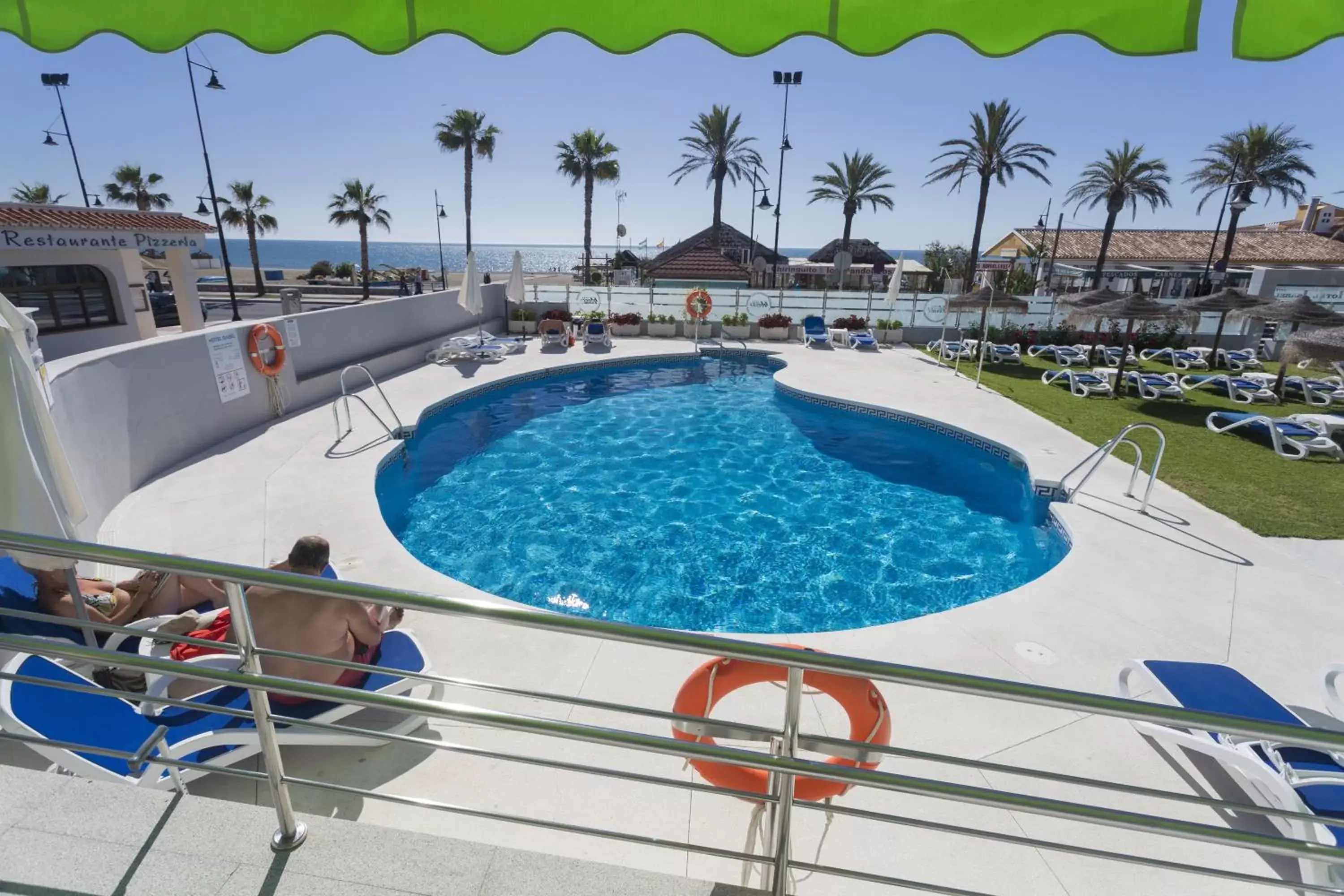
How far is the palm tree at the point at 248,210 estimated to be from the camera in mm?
34812

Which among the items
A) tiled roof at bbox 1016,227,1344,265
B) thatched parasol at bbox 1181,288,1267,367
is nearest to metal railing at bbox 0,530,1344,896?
thatched parasol at bbox 1181,288,1267,367

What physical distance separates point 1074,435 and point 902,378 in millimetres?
4834

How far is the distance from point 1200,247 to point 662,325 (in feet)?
143

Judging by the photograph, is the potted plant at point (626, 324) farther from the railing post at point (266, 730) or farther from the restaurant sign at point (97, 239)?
the railing post at point (266, 730)

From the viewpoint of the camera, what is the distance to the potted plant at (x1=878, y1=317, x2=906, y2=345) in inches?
803

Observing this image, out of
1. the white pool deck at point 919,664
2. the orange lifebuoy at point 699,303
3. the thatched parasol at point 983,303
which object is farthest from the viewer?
the orange lifebuoy at point 699,303

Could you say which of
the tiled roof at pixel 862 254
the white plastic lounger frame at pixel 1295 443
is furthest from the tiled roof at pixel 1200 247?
the white plastic lounger frame at pixel 1295 443

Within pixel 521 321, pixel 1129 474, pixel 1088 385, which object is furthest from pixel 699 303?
pixel 1129 474

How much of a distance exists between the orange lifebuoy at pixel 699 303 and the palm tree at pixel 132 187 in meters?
30.7

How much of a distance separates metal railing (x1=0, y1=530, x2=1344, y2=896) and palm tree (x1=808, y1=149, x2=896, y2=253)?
3528 cm

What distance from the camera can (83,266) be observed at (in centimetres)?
1664

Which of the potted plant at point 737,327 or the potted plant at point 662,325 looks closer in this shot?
the potted plant at point 737,327

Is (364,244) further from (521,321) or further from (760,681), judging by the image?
(760,681)

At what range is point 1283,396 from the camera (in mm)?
14469
